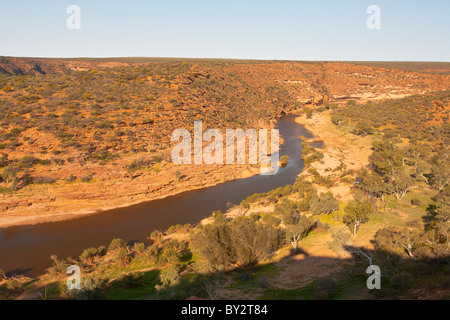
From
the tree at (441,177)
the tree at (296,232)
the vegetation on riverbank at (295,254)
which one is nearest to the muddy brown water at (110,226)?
the vegetation on riverbank at (295,254)

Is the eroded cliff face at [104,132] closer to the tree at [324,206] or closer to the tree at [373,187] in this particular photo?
the tree at [324,206]

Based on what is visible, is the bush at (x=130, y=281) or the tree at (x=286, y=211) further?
the tree at (x=286, y=211)

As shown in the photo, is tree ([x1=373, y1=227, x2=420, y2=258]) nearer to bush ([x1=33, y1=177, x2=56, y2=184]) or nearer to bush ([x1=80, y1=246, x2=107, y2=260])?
bush ([x1=80, y1=246, x2=107, y2=260])

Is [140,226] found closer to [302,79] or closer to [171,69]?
[171,69]

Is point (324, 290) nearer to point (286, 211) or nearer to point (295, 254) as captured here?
point (295, 254)
